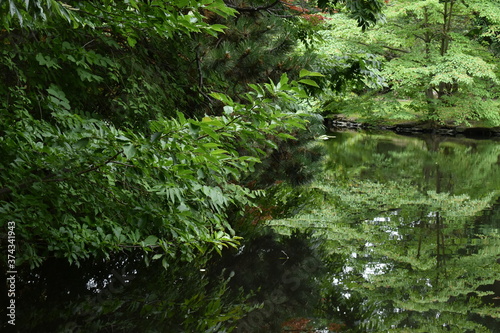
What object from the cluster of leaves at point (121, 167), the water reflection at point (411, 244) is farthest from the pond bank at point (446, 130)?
the cluster of leaves at point (121, 167)

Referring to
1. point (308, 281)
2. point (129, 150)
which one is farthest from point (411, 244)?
point (129, 150)

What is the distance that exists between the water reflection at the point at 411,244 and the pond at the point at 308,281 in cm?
1

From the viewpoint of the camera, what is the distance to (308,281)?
4.00 metres

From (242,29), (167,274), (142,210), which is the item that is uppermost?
(242,29)

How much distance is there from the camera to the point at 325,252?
15.7 feet

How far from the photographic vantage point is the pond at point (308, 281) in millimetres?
3193

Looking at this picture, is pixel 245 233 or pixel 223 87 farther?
pixel 245 233

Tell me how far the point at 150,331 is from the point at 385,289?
1.88 metres

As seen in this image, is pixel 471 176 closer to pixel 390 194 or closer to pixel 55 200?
pixel 390 194

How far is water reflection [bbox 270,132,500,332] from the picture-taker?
345 centimetres

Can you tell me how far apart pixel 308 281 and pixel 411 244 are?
1598 mm

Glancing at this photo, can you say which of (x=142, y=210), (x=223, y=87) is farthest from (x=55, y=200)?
(x=223, y=87)

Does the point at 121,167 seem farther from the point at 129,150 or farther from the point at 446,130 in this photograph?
the point at 446,130

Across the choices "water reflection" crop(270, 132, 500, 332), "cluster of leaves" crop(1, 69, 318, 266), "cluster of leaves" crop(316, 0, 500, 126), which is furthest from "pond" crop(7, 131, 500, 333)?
"cluster of leaves" crop(316, 0, 500, 126)
